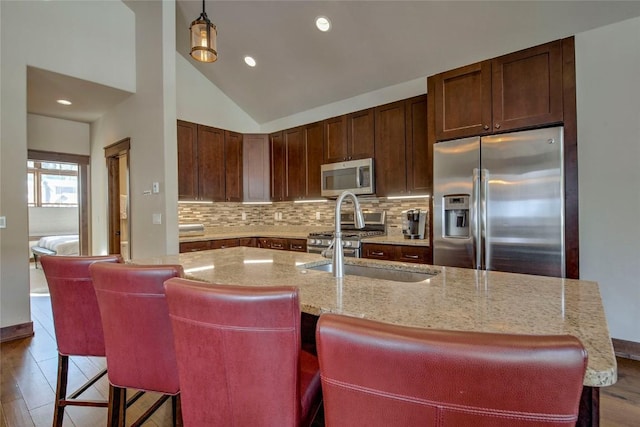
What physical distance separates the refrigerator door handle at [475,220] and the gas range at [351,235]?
1242 mm

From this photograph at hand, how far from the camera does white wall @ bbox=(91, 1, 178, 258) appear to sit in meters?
3.54

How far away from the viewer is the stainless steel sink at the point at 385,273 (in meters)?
1.72

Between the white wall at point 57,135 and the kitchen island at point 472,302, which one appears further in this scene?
the white wall at point 57,135

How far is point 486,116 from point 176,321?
9.36 feet

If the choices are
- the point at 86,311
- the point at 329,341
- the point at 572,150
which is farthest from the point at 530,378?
the point at 572,150

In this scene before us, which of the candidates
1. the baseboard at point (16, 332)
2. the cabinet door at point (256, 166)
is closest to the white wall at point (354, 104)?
the cabinet door at point (256, 166)

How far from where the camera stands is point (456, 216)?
2.95m

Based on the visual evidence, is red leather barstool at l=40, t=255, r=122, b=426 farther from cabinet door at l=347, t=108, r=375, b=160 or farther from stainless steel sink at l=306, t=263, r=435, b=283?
cabinet door at l=347, t=108, r=375, b=160

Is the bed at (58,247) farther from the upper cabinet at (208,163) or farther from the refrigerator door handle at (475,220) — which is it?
the refrigerator door handle at (475,220)

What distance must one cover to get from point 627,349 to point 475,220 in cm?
150

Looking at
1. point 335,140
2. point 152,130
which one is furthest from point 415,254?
point 152,130

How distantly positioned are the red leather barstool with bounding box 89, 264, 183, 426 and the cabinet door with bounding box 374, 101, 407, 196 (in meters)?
3.04

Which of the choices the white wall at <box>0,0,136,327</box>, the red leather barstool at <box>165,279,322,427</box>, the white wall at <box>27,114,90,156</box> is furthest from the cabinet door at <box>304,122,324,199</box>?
the white wall at <box>27,114,90,156</box>

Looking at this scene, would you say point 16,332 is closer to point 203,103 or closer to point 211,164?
point 211,164
